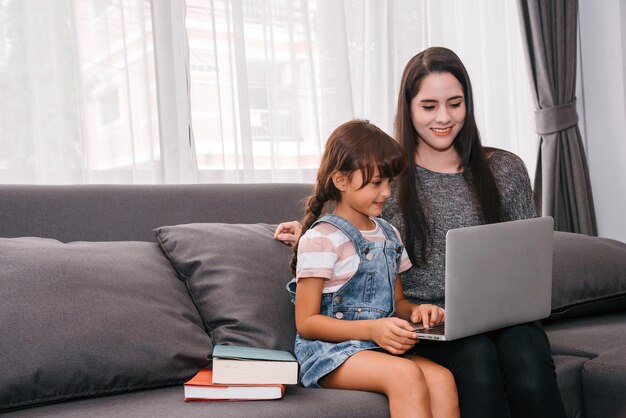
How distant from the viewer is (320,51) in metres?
2.81

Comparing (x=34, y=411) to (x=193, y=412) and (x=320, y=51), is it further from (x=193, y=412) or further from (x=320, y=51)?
(x=320, y=51)

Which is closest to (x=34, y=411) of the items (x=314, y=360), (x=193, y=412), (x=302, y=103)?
(x=193, y=412)

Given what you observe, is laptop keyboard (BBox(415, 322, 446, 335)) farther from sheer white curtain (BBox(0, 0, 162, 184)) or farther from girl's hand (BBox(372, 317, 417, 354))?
sheer white curtain (BBox(0, 0, 162, 184))

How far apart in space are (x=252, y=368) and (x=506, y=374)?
0.54 meters

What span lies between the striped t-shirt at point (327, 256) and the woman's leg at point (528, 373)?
37 cm

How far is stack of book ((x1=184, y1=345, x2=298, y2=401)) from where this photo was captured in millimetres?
1443

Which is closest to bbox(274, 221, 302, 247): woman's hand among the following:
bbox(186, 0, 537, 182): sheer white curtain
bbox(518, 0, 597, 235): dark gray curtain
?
bbox(186, 0, 537, 182): sheer white curtain

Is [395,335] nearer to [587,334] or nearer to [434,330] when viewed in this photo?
[434,330]

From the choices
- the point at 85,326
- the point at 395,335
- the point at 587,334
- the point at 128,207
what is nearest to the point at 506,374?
the point at 395,335

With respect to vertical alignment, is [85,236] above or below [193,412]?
above

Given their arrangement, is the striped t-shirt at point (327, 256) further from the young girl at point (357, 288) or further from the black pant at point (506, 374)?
the black pant at point (506, 374)

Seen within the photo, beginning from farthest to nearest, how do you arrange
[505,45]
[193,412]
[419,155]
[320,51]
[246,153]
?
[505,45] → [320,51] → [246,153] → [419,155] → [193,412]

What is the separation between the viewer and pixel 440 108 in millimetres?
1949

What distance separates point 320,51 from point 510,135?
43.6 inches
